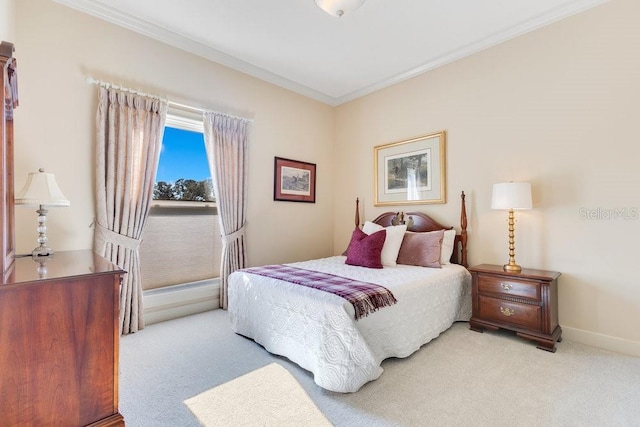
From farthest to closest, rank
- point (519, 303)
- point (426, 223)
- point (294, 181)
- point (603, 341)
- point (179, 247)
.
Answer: point (294, 181) → point (426, 223) → point (179, 247) → point (519, 303) → point (603, 341)

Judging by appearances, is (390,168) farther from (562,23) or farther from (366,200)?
(562,23)

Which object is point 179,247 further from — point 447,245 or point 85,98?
point 447,245

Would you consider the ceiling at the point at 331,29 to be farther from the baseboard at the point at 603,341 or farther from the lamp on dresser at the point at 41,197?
the baseboard at the point at 603,341

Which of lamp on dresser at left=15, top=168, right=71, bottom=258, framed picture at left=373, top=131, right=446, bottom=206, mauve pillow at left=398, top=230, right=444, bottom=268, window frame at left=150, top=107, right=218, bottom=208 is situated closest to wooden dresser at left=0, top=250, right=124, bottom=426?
lamp on dresser at left=15, top=168, right=71, bottom=258

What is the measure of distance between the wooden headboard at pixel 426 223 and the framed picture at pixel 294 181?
3.60ft

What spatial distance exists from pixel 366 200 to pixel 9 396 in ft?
12.5

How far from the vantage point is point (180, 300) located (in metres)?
3.16

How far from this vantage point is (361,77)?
3.96 meters

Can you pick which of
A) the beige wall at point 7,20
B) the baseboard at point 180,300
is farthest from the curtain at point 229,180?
the beige wall at point 7,20

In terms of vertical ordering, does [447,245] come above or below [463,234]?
below

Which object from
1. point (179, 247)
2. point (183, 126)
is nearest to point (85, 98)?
point (183, 126)

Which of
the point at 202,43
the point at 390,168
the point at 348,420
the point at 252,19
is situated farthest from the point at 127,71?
the point at 348,420

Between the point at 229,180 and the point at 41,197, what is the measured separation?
170 cm

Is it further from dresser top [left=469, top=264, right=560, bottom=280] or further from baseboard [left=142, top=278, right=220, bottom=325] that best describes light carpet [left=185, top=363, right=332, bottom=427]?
dresser top [left=469, top=264, right=560, bottom=280]
